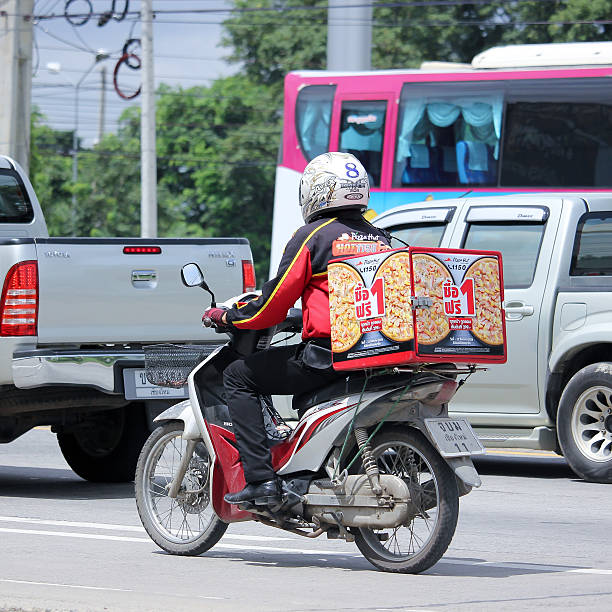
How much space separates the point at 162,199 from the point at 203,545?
196 feet

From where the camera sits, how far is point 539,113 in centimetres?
1906

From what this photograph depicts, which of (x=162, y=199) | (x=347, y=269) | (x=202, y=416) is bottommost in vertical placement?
(x=162, y=199)

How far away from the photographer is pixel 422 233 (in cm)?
1163

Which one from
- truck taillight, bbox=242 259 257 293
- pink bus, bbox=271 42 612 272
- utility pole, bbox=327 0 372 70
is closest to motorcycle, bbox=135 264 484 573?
truck taillight, bbox=242 259 257 293

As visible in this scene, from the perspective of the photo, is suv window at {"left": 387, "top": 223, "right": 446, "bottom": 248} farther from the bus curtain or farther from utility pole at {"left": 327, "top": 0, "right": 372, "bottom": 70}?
utility pole at {"left": 327, "top": 0, "right": 372, "bottom": 70}

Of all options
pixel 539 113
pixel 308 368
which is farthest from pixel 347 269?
pixel 539 113

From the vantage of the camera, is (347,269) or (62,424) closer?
(347,269)

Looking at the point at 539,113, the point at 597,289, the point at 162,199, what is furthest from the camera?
the point at 162,199

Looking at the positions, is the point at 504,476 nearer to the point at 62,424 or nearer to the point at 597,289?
the point at 597,289

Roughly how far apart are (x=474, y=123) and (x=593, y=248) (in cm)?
861

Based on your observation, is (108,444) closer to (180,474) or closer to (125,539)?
(125,539)

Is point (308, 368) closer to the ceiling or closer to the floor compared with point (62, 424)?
closer to the ceiling

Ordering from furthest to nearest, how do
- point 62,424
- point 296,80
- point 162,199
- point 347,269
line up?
point 162,199
point 296,80
point 62,424
point 347,269

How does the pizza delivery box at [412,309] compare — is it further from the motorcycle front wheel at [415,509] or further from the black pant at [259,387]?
the motorcycle front wheel at [415,509]
